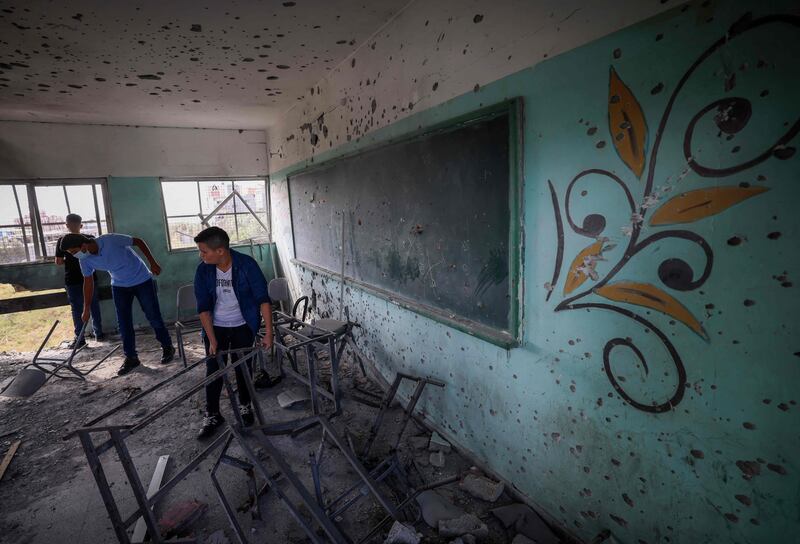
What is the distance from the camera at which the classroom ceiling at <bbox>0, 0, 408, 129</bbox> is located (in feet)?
7.23

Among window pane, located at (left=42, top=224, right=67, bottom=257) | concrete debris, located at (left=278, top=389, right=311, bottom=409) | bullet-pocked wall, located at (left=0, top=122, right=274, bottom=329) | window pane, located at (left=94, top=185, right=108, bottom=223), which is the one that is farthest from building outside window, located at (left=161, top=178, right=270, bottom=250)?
concrete debris, located at (left=278, top=389, right=311, bottom=409)

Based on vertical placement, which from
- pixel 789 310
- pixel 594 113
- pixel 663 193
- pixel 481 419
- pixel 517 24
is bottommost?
pixel 481 419

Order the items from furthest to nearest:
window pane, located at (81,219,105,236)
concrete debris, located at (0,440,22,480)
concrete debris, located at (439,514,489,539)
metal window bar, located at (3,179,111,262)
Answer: window pane, located at (81,219,105,236) < metal window bar, located at (3,179,111,262) < concrete debris, located at (0,440,22,480) < concrete debris, located at (439,514,489,539)

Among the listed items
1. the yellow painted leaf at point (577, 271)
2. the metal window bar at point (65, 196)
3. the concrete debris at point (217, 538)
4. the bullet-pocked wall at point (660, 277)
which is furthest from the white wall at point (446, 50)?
the metal window bar at point (65, 196)

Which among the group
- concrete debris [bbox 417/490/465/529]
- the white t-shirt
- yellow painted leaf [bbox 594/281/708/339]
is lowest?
concrete debris [bbox 417/490/465/529]

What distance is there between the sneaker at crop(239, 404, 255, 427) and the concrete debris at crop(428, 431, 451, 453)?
4.60 ft

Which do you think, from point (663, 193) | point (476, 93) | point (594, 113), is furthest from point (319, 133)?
point (663, 193)

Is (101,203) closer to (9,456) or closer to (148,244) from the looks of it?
(148,244)

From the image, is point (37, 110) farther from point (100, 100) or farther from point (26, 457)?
point (26, 457)

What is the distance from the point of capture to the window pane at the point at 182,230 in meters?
5.70

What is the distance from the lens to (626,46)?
122 cm

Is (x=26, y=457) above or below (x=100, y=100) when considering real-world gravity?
below

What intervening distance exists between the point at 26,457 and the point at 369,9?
395 cm

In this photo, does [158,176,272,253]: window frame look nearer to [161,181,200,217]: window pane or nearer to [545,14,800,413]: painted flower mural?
[161,181,200,217]: window pane
